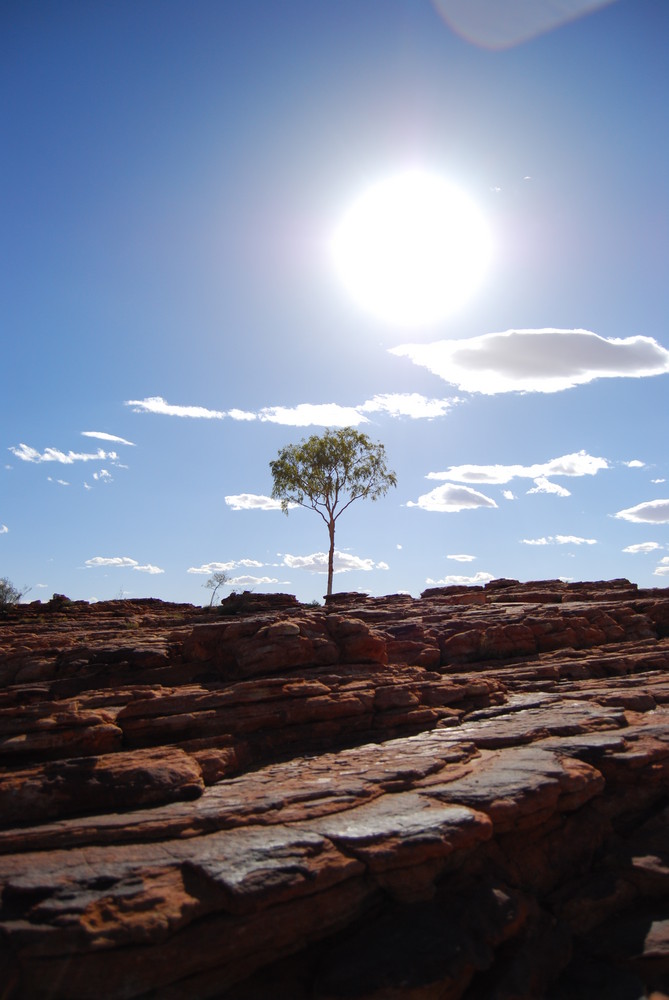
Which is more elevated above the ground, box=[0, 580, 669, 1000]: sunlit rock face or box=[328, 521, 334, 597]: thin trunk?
box=[328, 521, 334, 597]: thin trunk

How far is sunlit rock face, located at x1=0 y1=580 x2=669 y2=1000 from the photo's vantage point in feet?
31.2

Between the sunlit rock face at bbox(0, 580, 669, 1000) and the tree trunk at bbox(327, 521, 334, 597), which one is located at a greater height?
the tree trunk at bbox(327, 521, 334, 597)

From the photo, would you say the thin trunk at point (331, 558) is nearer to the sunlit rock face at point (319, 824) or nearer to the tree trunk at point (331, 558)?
the tree trunk at point (331, 558)

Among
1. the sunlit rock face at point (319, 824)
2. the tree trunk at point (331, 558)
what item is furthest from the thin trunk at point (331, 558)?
the sunlit rock face at point (319, 824)

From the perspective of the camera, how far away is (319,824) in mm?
11367

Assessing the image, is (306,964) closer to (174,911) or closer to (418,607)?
(174,911)

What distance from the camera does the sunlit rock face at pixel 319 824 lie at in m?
9.52

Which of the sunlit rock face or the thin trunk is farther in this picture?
the thin trunk

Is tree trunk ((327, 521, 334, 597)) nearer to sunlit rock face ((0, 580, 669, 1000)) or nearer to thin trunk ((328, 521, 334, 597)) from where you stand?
thin trunk ((328, 521, 334, 597))

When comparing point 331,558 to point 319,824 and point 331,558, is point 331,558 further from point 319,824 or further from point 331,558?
point 319,824

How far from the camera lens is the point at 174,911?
367 inches

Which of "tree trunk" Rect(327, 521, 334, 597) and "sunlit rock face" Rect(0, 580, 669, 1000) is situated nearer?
"sunlit rock face" Rect(0, 580, 669, 1000)

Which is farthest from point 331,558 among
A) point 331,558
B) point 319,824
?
point 319,824

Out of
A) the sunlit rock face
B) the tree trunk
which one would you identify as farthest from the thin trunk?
the sunlit rock face
